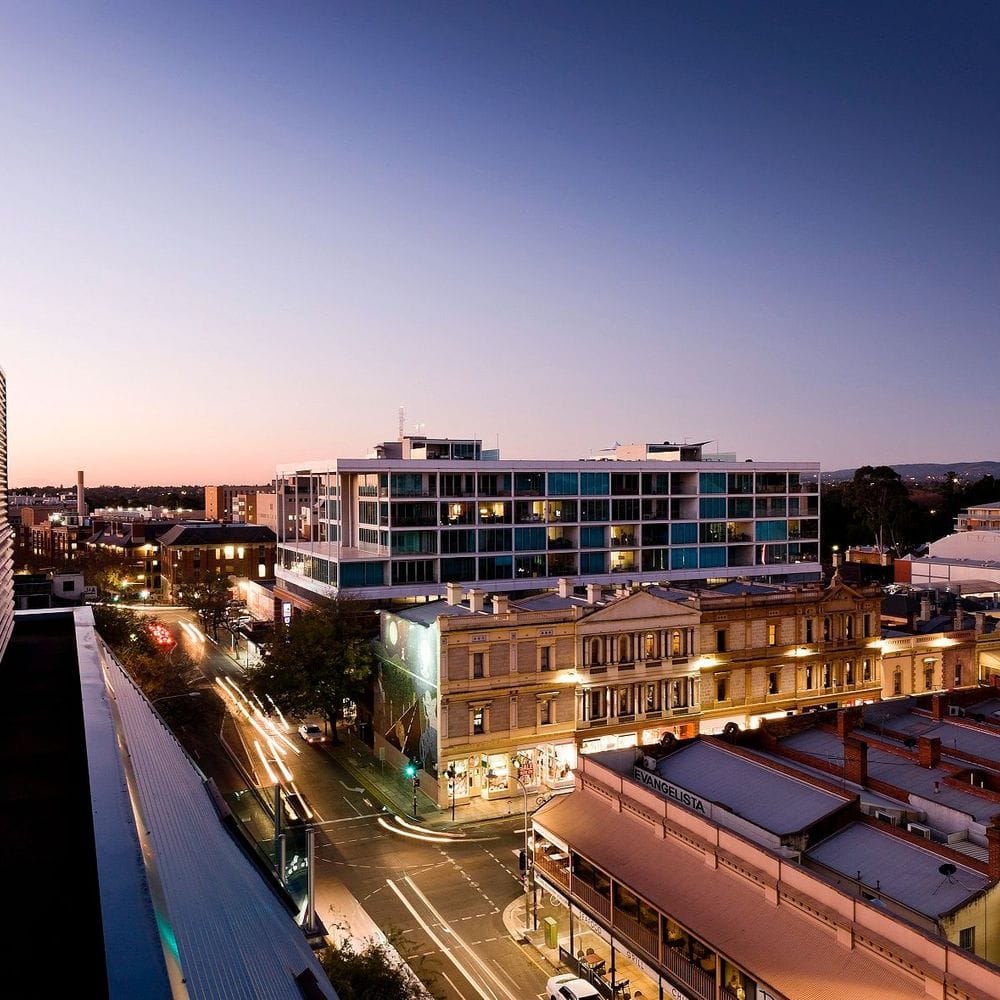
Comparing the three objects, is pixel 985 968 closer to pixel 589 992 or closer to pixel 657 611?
pixel 589 992

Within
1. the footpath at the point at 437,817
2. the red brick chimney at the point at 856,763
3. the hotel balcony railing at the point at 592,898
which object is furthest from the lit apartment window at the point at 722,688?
the hotel balcony railing at the point at 592,898

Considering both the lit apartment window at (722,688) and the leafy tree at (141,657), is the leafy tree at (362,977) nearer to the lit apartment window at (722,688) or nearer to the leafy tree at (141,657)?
the leafy tree at (141,657)

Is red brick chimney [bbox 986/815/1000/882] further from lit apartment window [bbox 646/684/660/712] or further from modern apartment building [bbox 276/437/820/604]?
modern apartment building [bbox 276/437/820/604]

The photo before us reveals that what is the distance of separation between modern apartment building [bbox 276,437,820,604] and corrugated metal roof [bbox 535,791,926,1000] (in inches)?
2156

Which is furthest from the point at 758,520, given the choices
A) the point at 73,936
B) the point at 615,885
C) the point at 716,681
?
the point at 73,936

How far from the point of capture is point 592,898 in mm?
32219

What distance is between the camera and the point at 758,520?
107750 mm

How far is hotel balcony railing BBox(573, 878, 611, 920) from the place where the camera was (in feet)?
103

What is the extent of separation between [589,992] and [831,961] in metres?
9.68

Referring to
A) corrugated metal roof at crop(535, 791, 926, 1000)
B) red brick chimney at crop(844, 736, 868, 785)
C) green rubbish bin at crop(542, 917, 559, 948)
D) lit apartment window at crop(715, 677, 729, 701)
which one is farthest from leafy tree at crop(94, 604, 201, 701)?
red brick chimney at crop(844, 736, 868, 785)

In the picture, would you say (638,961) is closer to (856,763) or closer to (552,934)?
(552,934)

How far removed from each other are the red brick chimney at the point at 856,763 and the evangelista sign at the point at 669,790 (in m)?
6.50

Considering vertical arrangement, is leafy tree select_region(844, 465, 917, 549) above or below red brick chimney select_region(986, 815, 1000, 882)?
above

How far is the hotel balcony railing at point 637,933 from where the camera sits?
2886 cm
